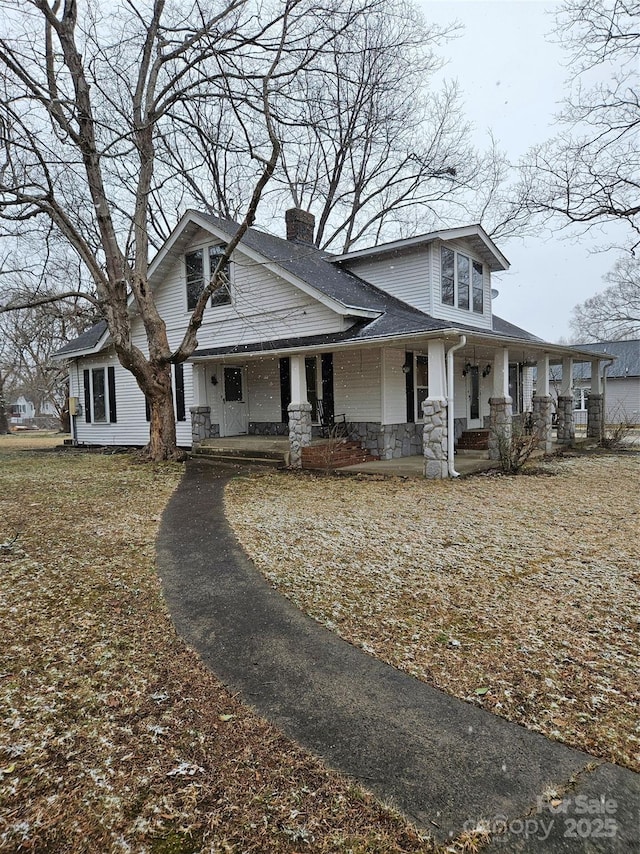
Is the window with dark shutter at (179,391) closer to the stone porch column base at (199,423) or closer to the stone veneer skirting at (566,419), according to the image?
the stone porch column base at (199,423)

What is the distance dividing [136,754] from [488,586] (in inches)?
116

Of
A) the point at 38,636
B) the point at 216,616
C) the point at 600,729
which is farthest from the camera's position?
the point at 216,616

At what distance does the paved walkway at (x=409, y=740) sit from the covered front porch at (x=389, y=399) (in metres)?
6.62

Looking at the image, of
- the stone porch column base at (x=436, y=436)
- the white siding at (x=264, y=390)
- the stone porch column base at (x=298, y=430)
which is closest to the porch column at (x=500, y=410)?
the stone porch column base at (x=436, y=436)

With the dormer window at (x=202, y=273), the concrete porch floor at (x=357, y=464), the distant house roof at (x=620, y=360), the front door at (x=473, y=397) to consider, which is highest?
the dormer window at (x=202, y=273)

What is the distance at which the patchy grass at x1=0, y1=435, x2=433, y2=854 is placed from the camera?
1777mm

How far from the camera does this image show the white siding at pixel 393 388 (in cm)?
1137

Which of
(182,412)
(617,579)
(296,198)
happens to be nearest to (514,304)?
(296,198)

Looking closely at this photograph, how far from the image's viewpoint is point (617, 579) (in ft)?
13.8

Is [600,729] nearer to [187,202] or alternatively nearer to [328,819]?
[328,819]

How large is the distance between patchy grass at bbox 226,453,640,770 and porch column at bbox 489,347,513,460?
8.90 ft

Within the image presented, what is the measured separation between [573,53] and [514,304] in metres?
111

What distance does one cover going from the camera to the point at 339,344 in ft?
32.8

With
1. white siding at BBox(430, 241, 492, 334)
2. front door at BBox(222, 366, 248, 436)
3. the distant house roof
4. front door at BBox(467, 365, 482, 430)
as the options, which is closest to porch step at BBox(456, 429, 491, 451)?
front door at BBox(467, 365, 482, 430)
